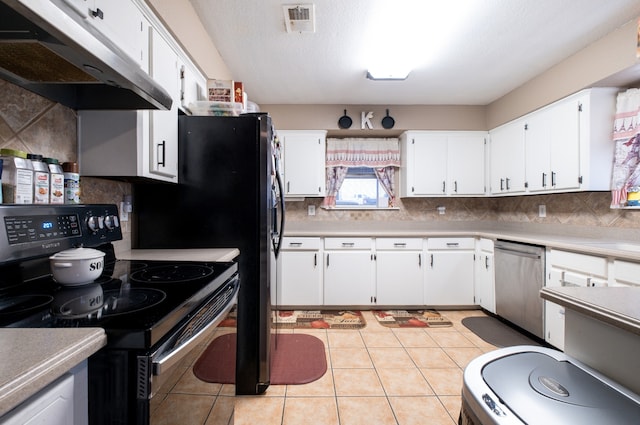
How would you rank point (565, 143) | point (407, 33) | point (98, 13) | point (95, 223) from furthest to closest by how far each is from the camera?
1. point (565, 143)
2. point (407, 33)
3. point (95, 223)
4. point (98, 13)

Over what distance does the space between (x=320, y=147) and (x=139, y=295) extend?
2.85 meters

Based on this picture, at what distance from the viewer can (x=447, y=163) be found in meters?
3.49

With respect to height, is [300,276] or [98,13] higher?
[98,13]

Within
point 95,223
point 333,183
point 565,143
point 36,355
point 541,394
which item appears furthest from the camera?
point 333,183

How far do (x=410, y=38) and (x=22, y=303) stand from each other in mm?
2588

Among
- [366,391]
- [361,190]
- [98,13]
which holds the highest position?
[98,13]

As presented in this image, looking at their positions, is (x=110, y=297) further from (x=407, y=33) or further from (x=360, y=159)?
(x=360, y=159)

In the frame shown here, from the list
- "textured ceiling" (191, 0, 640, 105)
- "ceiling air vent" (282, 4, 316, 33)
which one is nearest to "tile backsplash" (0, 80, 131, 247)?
"textured ceiling" (191, 0, 640, 105)

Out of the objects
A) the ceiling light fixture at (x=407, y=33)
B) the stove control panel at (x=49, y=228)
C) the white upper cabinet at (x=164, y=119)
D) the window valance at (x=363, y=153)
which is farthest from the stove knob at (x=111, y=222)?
the window valance at (x=363, y=153)

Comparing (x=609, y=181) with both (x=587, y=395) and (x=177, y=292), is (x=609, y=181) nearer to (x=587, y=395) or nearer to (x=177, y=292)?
(x=587, y=395)

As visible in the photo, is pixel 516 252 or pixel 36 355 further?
pixel 516 252

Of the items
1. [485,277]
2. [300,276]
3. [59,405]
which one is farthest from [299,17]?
[485,277]

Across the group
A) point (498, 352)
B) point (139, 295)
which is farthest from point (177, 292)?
point (498, 352)

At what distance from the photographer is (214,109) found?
187 centimetres
